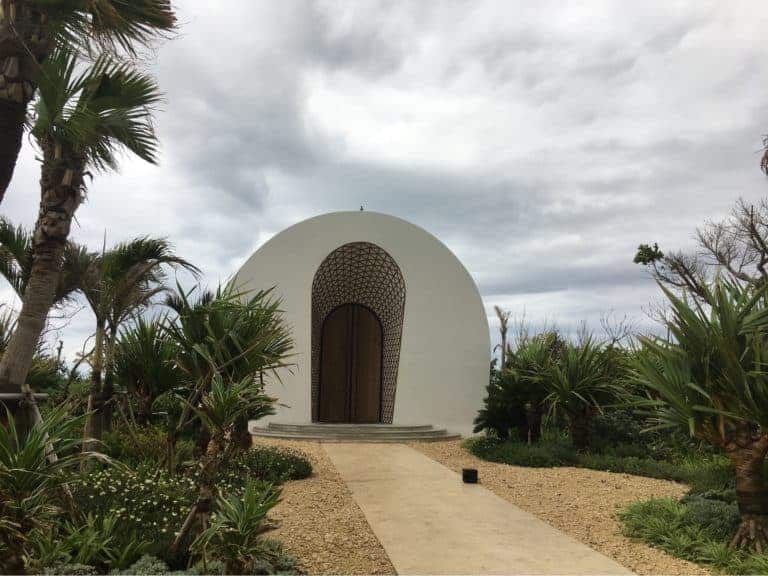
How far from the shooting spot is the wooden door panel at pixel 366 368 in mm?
15438

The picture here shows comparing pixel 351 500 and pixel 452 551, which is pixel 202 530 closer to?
pixel 452 551

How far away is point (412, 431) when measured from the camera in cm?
1222

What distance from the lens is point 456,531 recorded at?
4.85 m

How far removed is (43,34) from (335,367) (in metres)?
12.1

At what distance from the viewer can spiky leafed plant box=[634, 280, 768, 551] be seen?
14.0ft

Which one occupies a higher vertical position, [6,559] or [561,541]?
[6,559]

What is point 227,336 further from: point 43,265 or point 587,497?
point 587,497

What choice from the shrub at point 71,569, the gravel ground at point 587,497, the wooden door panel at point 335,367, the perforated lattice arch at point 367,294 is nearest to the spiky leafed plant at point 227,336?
the shrub at point 71,569

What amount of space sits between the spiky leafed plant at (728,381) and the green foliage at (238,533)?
3322 mm

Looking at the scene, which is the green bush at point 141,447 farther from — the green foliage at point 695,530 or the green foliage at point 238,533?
the green foliage at point 695,530

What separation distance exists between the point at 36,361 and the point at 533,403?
26.2 feet

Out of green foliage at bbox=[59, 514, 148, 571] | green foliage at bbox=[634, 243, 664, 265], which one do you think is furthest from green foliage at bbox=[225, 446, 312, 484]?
green foliage at bbox=[634, 243, 664, 265]

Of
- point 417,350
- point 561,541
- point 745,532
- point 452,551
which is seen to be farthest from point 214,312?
point 417,350

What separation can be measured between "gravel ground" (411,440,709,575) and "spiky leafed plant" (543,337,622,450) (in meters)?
1.42
